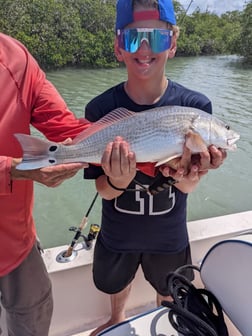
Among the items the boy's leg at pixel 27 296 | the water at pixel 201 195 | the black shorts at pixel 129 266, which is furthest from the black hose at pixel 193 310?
the water at pixel 201 195

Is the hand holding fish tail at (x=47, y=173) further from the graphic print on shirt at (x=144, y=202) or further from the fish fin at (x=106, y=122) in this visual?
the graphic print on shirt at (x=144, y=202)

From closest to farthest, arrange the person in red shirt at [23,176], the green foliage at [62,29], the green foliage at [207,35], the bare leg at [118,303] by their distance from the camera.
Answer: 1. the person in red shirt at [23,176]
2. the bare leg at [118,303]
3. the green foliage at [62,29]
4. the green foliage at [207,35]

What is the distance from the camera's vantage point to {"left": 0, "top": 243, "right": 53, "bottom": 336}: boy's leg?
164 centimetres

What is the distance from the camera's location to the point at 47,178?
4.53 ft

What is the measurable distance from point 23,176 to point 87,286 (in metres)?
1.24

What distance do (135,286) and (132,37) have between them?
169 cm

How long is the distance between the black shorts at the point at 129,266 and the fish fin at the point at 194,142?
26.5 inches

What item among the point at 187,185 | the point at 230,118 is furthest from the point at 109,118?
the point at 230,118

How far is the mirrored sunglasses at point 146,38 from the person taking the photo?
160 cm

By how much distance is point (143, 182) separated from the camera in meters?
1.81

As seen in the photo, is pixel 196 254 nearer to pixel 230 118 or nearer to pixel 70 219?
pixel 70 219

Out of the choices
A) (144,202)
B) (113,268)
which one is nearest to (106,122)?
(144,202)

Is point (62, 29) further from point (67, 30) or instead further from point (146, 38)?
point (146, 38)

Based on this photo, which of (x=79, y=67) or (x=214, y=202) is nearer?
(x=214, y=202)
